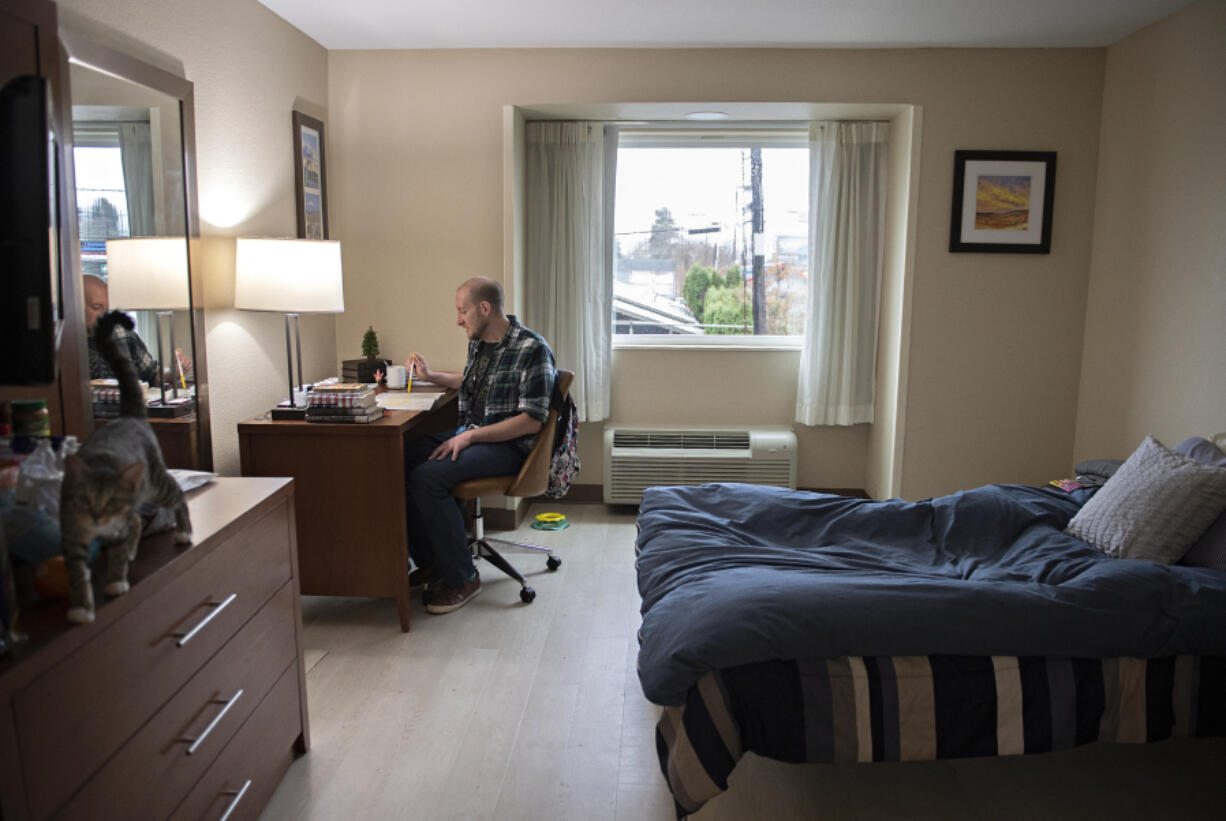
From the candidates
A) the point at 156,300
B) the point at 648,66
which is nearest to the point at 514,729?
the point at 156,300

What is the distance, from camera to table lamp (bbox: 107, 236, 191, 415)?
2217 millimetres

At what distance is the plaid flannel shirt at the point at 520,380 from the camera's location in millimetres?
3111

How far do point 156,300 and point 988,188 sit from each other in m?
3.51

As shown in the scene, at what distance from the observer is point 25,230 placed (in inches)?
52.2

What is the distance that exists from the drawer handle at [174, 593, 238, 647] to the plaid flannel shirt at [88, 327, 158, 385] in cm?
70

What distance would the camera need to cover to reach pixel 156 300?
2.43m

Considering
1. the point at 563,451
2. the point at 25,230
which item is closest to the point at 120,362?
the point at 25,230

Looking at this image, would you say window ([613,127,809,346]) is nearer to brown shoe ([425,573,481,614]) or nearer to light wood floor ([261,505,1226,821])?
brown shoe ([425,573,481,614])

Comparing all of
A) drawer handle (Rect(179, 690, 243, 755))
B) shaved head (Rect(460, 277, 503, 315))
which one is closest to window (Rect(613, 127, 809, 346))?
shaved head (Rect(460, 277, 503, 315))

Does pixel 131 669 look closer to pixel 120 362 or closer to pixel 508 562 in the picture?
pixel 120 362

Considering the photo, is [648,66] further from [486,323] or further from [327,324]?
[327,324]

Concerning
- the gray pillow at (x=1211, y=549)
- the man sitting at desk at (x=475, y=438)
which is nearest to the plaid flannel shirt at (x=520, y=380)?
the man sitting at desk at (x=475, y=438)

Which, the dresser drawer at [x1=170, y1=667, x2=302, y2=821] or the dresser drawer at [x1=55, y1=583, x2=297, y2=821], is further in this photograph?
the dresser drawer at [x1=170, y1=667, x2=302, y2=821]

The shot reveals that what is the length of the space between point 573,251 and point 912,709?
300cm
